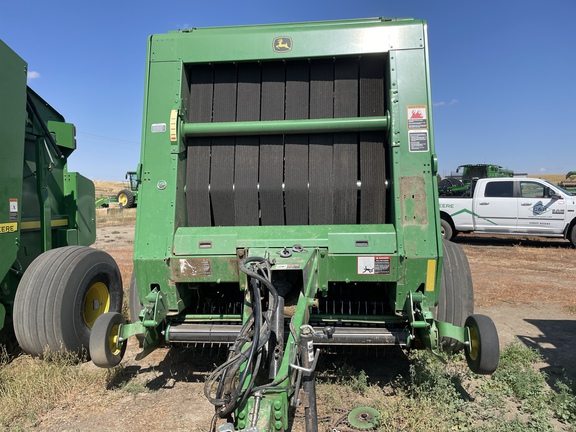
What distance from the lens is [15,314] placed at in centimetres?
393

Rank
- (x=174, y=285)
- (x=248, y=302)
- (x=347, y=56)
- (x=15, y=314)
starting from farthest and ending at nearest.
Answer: (x=15, y=314)
(x=347, y=56)
(x=174, y=285)
(x=248, y=302)

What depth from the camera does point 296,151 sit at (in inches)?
149

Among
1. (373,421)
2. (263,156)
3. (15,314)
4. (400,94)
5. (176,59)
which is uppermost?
(176,59)

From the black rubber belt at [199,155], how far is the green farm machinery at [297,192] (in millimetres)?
12

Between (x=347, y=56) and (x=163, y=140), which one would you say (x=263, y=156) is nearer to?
(x=163, y=140)

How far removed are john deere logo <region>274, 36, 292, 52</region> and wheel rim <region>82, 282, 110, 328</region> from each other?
310 cm

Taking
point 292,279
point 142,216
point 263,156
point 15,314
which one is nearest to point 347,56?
point 263,156

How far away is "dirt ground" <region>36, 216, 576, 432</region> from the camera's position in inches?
124

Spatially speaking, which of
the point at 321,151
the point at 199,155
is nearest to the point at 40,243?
the point at 199,155

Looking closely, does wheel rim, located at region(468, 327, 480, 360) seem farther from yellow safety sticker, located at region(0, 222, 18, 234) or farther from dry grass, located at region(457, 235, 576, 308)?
yellow safety sticker, located at region(0, 222, 18, 234)

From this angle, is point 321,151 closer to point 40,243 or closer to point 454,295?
point 454,295

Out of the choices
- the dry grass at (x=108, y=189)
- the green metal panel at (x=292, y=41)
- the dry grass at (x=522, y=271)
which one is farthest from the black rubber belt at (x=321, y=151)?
the dry grass at (x=108, y=189)

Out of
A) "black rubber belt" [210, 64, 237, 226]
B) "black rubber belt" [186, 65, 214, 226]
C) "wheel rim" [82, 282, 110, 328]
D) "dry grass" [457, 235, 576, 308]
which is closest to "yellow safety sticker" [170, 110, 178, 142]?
"black rubber belt" [186, 65, 214, 226]

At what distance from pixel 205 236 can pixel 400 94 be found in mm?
1949
